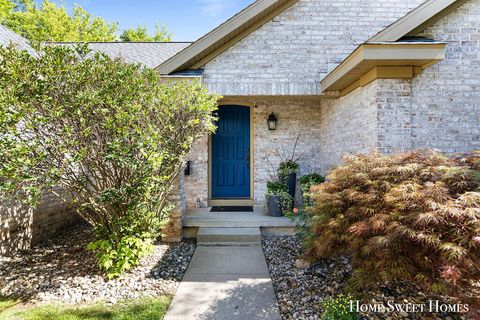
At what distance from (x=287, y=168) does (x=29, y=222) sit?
17.0ft

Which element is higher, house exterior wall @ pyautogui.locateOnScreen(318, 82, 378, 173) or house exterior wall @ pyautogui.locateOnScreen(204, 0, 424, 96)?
house exterior wall @ pyautogui.locateOnScreen(204, 0, 424, 96)

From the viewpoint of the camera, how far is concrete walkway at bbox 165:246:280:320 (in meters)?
2.84

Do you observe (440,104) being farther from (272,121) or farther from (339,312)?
(339,312)

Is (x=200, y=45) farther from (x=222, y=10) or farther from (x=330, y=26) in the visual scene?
(x=222, y=10)

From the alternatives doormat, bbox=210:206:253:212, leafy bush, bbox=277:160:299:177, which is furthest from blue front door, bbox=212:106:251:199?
leafy bush, bbox=277:160:299:177

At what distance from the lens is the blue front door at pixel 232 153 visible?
707 centimetres

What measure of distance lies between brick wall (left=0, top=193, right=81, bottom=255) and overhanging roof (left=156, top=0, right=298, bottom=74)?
134 inches

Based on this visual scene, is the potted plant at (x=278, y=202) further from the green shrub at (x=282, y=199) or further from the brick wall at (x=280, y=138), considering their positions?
the brick wall at (x=280, y=138)

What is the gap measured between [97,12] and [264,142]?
61.7 feet

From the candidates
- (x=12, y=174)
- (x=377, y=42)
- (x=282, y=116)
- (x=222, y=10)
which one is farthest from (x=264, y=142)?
(x=222, y=10)

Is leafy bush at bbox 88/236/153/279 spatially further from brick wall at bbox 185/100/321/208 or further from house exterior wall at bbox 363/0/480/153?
house exterior wall at bbox 363/0/480/153

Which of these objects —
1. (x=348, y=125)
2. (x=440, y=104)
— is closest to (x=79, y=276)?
(x=348, y=125)

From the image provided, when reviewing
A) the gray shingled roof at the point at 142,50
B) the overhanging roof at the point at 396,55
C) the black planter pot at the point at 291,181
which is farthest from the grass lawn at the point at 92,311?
the gray shingled roof at the point at 142,50

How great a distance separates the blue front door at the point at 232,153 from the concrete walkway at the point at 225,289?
2727mm
